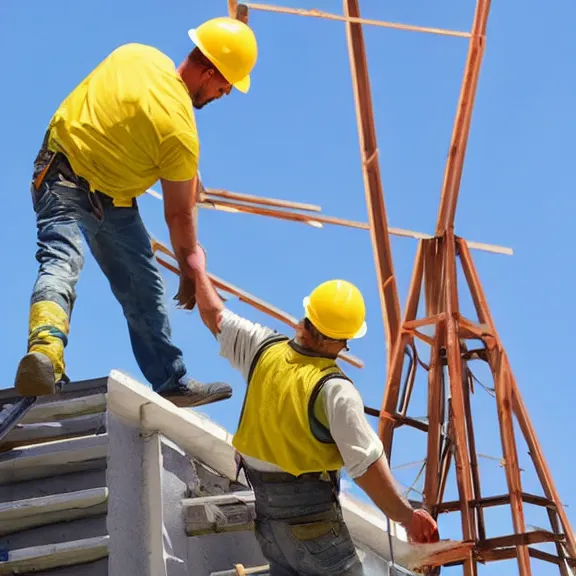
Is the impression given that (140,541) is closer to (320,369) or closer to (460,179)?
(320,369)

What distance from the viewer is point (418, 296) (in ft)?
43.5

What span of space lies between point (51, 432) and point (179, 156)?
1517 millimetres

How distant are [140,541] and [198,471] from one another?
29.0 inches

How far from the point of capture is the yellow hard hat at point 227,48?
562 centimetres

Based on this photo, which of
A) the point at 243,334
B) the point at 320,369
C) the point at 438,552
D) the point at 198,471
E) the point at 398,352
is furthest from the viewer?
the point at 398,352

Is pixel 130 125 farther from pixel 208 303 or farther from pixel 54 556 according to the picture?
pixel 54 556

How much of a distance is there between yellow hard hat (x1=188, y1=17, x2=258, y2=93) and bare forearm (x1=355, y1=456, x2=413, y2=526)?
2031 mm

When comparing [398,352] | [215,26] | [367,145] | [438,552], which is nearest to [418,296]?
[398,352]

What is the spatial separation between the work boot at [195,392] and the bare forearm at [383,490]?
57.5 inches

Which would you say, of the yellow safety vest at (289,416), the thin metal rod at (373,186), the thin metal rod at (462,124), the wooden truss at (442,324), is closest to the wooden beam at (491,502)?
the wooden truss at (442,324)

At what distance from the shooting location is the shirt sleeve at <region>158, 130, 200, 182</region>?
5.39m

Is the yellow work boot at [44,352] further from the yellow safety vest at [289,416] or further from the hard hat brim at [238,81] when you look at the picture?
the hard hat brim at [238,81]

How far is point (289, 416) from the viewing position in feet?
16.5

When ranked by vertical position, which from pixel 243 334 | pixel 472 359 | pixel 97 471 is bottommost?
pixel 97 471
